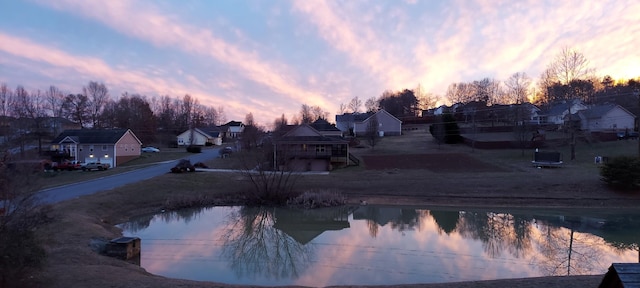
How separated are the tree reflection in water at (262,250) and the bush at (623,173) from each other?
81.3ft

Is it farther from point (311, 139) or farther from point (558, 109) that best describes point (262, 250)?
point (558, 109)

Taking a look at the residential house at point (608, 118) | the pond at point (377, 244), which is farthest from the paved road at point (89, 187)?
the residential house at point (608, 118)

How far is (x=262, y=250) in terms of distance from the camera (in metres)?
17.7

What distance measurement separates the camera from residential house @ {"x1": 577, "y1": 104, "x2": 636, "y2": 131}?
200 feet

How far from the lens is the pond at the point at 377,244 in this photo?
14.0 meters

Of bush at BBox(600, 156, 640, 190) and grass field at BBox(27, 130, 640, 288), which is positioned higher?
bush at BBox(600, 156, 640, 190)

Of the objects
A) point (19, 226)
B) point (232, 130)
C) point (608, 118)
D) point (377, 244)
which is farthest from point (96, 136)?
point (608, 118)

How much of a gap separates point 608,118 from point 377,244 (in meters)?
59.8

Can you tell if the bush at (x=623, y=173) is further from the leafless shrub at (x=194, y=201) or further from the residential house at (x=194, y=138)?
the residential house at (x=194, y=138)

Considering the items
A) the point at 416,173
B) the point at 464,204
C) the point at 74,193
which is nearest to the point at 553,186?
the point at 464,204

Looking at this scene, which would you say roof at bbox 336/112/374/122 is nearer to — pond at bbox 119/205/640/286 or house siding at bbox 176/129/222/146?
house siding at bbox 176/129/222/146

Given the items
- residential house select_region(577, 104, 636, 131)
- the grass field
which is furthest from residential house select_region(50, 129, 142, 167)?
residential house select_region(577, 104, 636, 131)

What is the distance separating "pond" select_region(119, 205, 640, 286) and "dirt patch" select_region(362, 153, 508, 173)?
12.7 meters

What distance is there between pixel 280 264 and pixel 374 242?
209 inches
